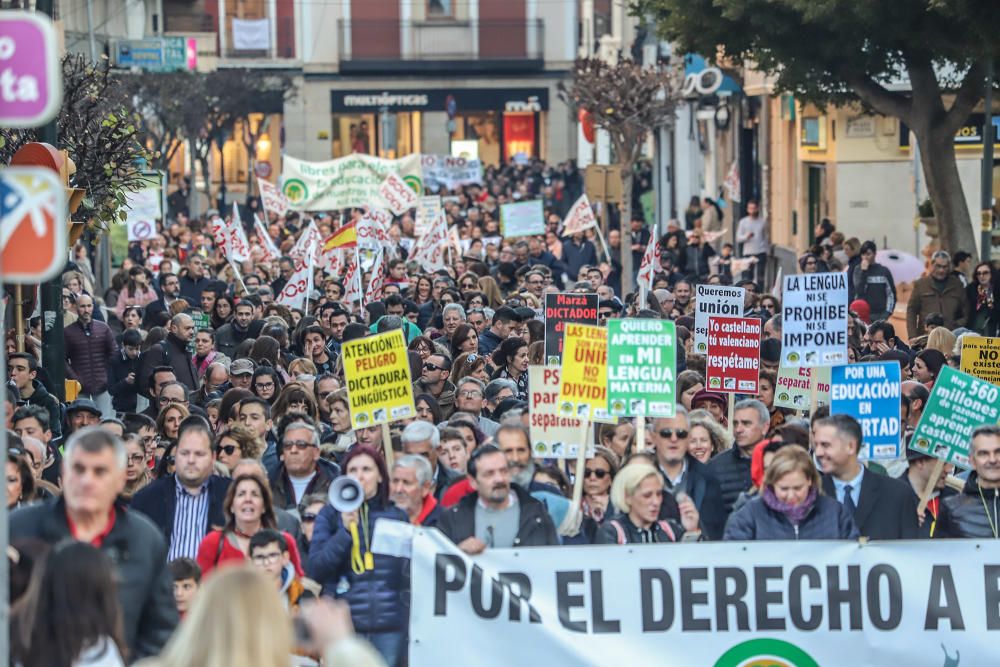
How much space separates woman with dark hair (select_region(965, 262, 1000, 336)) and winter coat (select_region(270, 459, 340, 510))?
39.1 ft

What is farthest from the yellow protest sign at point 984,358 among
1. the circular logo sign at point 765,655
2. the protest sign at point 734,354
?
the circular logo sign at point 765,655

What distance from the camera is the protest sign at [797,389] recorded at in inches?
506

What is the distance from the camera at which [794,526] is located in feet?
27.9

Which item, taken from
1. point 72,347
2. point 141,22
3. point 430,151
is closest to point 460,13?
point 430,151

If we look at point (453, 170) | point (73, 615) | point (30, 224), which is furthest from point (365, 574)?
point (453, 170)

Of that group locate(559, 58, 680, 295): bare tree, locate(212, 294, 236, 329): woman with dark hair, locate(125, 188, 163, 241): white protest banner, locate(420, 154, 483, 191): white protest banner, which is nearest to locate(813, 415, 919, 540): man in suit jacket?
locate(212, 294, 236, 329): woman with dark hair

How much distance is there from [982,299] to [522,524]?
1323 centimetres

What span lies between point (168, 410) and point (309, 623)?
7098 mm

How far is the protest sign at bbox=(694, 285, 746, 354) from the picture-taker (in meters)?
14.8

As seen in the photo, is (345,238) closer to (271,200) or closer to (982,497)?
(271,200)

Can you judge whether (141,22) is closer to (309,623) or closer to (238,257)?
(238,257)

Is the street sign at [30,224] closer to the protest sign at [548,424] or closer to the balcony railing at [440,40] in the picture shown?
the protest sign at [548,424]

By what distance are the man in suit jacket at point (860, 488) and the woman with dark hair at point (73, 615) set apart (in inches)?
172

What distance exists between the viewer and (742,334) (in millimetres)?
12609
